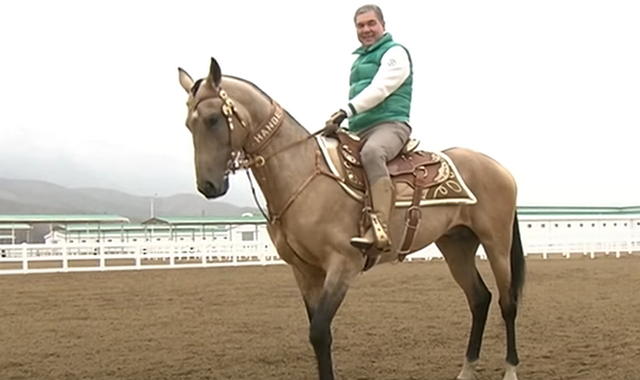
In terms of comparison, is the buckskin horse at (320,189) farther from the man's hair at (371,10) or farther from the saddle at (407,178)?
the man's hair at (371,10)

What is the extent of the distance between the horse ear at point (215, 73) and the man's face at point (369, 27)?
4.64 ft

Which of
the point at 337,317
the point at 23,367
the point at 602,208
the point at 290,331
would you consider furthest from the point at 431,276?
the point at 602,208

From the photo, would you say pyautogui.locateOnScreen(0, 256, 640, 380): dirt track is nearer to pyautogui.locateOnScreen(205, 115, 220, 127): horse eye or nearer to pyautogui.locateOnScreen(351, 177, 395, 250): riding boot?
pyautogui.locateOnScreen(351, 177, 395, 250): riding boot

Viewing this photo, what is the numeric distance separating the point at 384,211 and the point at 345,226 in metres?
0.31

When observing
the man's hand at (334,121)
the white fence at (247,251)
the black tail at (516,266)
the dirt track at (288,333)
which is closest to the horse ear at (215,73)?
the man's hand at (334,121)

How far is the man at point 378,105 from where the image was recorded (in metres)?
5.27

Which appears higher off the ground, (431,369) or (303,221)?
(303,221)

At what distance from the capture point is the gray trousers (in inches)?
208

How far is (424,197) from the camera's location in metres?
5.79

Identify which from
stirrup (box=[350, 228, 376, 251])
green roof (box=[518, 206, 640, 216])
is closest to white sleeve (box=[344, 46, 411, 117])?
stirrup (box=[350, 228, 376, 251])

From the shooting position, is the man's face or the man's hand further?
the man's face

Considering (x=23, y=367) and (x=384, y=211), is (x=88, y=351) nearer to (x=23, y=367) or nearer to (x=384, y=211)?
(x=23, y=367)

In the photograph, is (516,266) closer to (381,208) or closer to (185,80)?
(381,208)

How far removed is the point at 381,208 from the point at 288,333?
4.44 metres
